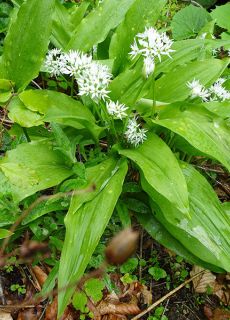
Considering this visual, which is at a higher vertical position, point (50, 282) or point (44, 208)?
point (44, 208)

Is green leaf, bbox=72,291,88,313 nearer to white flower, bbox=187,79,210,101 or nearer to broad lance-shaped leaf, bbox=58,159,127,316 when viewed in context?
broad lance-shaped leaf, bbox=58,159,127,316

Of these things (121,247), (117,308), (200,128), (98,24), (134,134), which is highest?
(121,247)

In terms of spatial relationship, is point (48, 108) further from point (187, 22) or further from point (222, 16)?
point (222, 16)

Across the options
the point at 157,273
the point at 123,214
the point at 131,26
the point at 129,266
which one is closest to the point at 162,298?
the point at 157,273

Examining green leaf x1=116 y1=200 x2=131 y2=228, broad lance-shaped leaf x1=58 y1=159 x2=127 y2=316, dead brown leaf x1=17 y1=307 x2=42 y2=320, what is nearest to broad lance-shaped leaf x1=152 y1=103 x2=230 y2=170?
broad lance-shaped leaf x1=58 y1=159 x2=127 y2=316

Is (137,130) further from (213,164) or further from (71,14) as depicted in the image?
(71,14)

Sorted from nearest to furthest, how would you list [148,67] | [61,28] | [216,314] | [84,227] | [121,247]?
[121,247], [148,67], [84,227], [216,314], [61,28]
